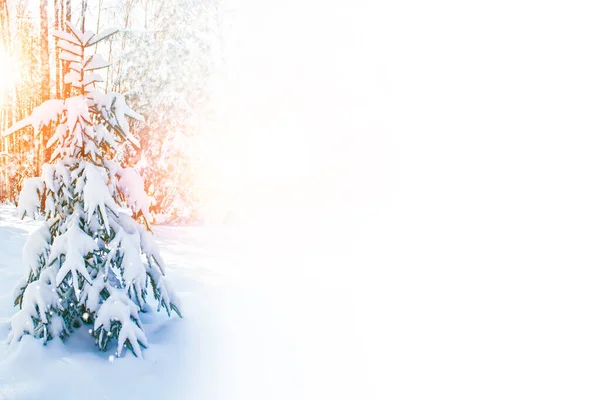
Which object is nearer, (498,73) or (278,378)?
(278,378)

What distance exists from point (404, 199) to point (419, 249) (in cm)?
1385

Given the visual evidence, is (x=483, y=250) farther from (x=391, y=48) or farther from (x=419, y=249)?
(x=391, y=48)

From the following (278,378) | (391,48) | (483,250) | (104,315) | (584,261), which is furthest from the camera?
(391,48)

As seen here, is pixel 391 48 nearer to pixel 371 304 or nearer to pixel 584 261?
pixel 584 261

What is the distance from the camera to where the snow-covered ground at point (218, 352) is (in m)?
3.62

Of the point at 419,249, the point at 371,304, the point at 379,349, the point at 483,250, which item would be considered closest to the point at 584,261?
the point at 483,250

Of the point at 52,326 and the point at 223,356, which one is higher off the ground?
the point at 52,326

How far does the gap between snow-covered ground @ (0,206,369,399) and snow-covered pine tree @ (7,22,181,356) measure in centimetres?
23

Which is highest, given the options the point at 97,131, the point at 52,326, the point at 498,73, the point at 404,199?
the point at 498,73

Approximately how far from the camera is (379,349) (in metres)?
5.04

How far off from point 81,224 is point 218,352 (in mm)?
1928

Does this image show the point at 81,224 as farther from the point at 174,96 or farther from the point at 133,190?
the point at 174,96

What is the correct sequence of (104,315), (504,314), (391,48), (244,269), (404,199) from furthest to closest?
1. (391,48)
2. (404,199)
3. (244,269)
4. (504,314)
5. (104,315)

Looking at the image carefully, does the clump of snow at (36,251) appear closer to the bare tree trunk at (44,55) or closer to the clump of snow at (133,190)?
the clump of snow at (133,190)
